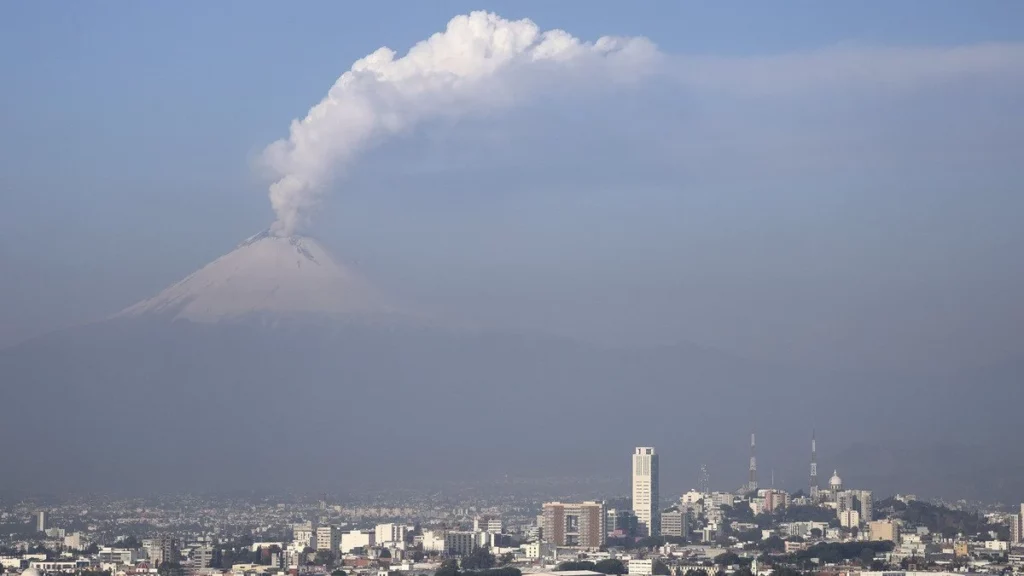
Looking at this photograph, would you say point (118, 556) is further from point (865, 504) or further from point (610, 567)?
point (865, 504)

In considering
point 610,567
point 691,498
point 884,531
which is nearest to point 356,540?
point 610,567

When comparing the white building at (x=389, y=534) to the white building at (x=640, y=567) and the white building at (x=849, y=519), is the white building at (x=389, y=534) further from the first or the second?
the white building at (x=849, y=519)

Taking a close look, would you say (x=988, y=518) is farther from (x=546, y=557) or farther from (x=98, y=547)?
(x=98, y=547)

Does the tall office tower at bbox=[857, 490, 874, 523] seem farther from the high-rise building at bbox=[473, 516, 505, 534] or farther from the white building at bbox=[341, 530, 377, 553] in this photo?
the white building at bbox=[341, 530, 377, 553]

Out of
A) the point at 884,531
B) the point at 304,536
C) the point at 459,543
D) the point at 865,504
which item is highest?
the point at 865,504

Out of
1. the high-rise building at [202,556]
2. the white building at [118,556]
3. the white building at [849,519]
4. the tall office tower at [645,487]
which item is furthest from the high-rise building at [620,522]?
the white building at [118,556]

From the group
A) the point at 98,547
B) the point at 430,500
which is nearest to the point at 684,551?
the point at 98,547
